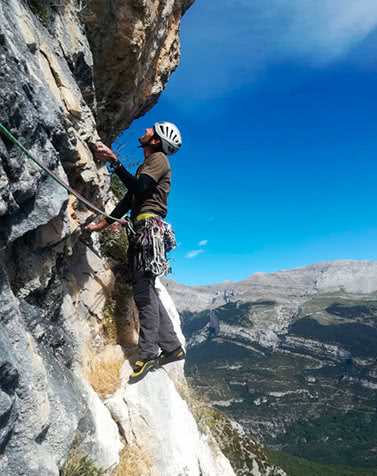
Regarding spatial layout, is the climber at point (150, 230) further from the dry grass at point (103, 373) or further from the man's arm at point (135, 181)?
the dry grass at point (103, 373)

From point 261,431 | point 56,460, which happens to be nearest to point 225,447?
point 56,460

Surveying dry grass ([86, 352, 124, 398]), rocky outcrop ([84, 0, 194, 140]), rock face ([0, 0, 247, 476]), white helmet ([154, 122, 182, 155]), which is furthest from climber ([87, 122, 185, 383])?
rocky outcrop ([84, 0, 194, 140])

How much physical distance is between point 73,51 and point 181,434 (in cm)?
702

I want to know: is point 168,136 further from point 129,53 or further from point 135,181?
point 129,53

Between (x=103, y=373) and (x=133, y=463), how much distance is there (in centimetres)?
142

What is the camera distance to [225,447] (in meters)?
19.3

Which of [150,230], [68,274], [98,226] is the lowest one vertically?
[68,274]

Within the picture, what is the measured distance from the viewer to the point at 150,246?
19.6 ft

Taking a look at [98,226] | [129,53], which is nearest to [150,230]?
[98,226]

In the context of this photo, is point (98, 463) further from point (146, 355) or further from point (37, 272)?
point (37, 272)

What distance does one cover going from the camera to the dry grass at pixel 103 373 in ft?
17.9

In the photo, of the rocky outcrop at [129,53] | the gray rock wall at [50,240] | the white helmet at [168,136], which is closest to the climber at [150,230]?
the white helmet at [168,136]

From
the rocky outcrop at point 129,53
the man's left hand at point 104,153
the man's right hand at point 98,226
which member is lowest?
the man's right hand at point 98,226

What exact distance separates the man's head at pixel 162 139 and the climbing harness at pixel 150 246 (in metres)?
1.36
